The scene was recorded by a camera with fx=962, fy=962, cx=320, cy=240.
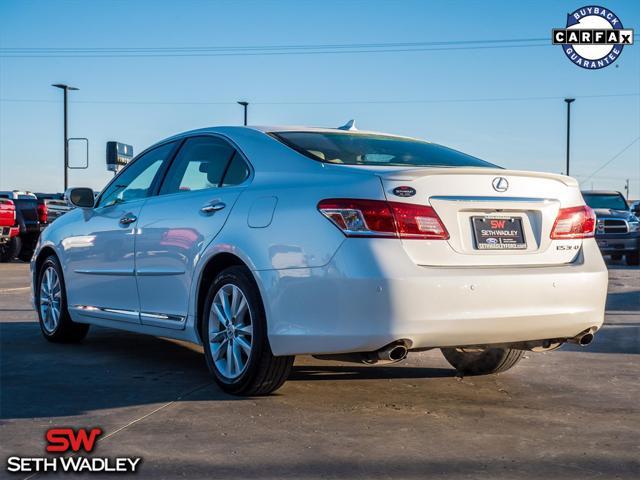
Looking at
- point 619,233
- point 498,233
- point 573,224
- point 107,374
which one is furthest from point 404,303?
point 619,233

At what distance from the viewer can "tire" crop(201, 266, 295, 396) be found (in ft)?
17.3

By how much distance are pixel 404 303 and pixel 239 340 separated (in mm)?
1157

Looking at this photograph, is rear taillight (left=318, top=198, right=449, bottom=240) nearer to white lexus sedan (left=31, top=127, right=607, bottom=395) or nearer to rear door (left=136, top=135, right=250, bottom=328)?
white lexus sedan (left=31, top=127, right=607, bottom=395)

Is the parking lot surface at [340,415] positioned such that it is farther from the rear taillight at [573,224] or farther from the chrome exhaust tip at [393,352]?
the rear taillight at [573,224]

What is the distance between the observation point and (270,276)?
16.8ft

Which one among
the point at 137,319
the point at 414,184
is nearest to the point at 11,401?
the point at 137,319

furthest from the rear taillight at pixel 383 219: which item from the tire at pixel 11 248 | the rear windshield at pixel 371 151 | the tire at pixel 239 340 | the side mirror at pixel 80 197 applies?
the tire at pixel 11 248

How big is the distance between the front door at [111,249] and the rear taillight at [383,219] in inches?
86.4

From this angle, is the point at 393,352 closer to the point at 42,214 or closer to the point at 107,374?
the point at 107,374

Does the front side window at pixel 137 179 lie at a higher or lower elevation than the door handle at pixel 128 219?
higher

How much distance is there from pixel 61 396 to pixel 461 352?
2597 mm

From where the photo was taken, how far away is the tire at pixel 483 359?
630cm

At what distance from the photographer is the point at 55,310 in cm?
779

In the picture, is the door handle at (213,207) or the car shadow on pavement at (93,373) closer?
the car shadow on pavement at (93,373)
